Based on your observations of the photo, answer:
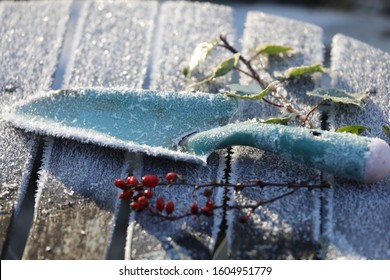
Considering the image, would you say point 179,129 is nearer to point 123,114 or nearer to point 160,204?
point 123,114

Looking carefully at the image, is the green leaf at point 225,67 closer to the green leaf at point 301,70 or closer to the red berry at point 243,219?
the green leaf at point 301,70

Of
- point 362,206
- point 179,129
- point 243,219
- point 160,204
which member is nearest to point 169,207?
point 160,204

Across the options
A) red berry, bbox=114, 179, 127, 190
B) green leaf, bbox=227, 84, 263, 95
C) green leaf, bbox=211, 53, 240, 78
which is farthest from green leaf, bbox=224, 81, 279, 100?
red berry, bbox=114, 179, 127, 190

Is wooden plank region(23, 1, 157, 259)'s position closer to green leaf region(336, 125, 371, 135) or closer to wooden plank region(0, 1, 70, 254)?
wooden plank region(0, 1, 70, 254)
